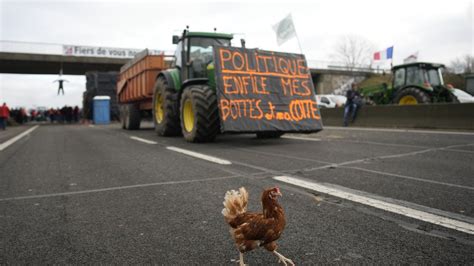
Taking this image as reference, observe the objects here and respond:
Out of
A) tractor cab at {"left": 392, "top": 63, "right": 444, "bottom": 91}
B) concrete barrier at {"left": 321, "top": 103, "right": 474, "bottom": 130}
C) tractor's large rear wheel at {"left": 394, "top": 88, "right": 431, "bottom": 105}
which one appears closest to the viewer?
concrete barrier at {"left": 321, "top": 103, "right": 474, "bottom": 130}

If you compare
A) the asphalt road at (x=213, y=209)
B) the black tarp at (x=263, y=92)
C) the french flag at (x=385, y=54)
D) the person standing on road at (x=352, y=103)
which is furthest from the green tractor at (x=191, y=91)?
the french flag at (x=385, y=54)

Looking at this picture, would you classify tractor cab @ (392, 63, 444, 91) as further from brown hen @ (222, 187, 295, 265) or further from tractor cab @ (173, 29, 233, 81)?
brown hen @ (222, 187, 295, 265)

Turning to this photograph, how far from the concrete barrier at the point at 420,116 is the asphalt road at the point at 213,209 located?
19.8 ft

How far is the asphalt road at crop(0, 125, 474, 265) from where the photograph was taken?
226 cm

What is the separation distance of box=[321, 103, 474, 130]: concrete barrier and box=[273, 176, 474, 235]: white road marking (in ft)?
30.9

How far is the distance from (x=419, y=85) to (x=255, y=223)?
15.7 m

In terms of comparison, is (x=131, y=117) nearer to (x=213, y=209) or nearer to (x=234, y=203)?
(x=213, y=209)

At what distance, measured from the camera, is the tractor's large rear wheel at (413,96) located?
14863mm

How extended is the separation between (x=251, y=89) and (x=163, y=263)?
21.4 ft

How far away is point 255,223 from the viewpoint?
1987mm

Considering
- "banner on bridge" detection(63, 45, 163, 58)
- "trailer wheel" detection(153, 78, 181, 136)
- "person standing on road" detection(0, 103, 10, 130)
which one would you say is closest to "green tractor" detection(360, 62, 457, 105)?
"trailer wheel" detection(153, 78, 181, 136)

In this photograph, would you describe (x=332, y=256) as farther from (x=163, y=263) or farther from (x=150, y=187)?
(x=150, y=187)

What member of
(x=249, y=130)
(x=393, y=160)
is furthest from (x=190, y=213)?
(x=249, y=130)

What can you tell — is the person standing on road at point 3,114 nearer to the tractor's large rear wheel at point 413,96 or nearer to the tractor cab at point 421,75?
the tractor's large rear wheel at point 413,96
